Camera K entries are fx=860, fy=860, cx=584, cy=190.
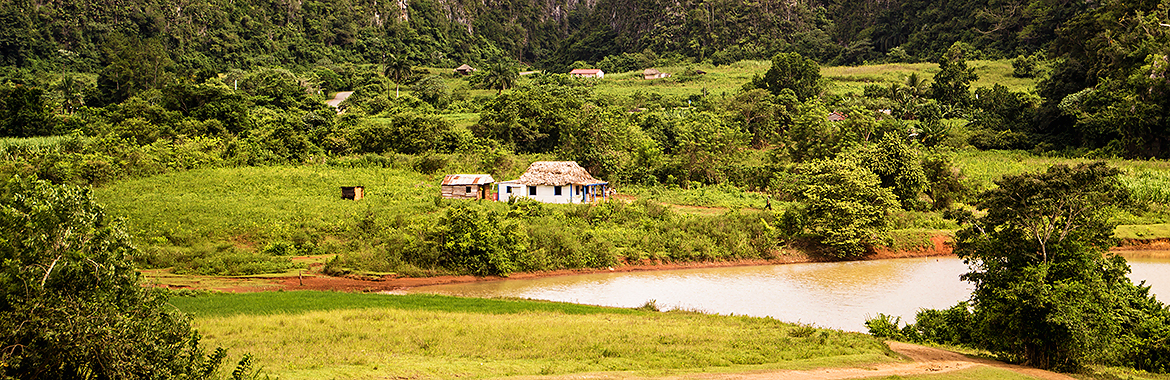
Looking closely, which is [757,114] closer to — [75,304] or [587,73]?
[587,73]

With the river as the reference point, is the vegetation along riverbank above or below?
above

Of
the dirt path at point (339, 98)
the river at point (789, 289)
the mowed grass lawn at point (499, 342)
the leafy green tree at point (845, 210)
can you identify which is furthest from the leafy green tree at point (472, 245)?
the dirt path at point (339, 98)

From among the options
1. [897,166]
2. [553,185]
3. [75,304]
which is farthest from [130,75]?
[75,304]

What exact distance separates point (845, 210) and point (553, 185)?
12.2 m

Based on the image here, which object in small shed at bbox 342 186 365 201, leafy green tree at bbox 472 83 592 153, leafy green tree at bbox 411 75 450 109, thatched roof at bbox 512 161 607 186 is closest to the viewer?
small shed at bbox 342 186 365 201

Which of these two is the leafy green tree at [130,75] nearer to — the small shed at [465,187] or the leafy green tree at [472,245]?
the small shed at [465,187]

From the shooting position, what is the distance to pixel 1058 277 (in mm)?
14016

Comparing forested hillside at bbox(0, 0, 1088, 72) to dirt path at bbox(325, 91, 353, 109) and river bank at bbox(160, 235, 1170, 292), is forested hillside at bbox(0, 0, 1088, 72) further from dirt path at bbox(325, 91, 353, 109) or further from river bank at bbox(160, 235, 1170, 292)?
river bank at bbox(160, 235, 1170, 292)

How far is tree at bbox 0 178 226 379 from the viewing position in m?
7.96

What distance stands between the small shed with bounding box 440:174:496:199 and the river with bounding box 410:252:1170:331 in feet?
36.3

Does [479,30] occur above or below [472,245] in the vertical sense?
above

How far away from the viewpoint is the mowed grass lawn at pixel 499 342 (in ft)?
39.7

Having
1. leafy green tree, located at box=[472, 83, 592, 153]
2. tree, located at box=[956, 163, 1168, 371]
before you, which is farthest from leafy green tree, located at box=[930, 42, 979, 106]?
tree, located at box=[956, 163, 1168, 371]

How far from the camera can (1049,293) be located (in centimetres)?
1310
